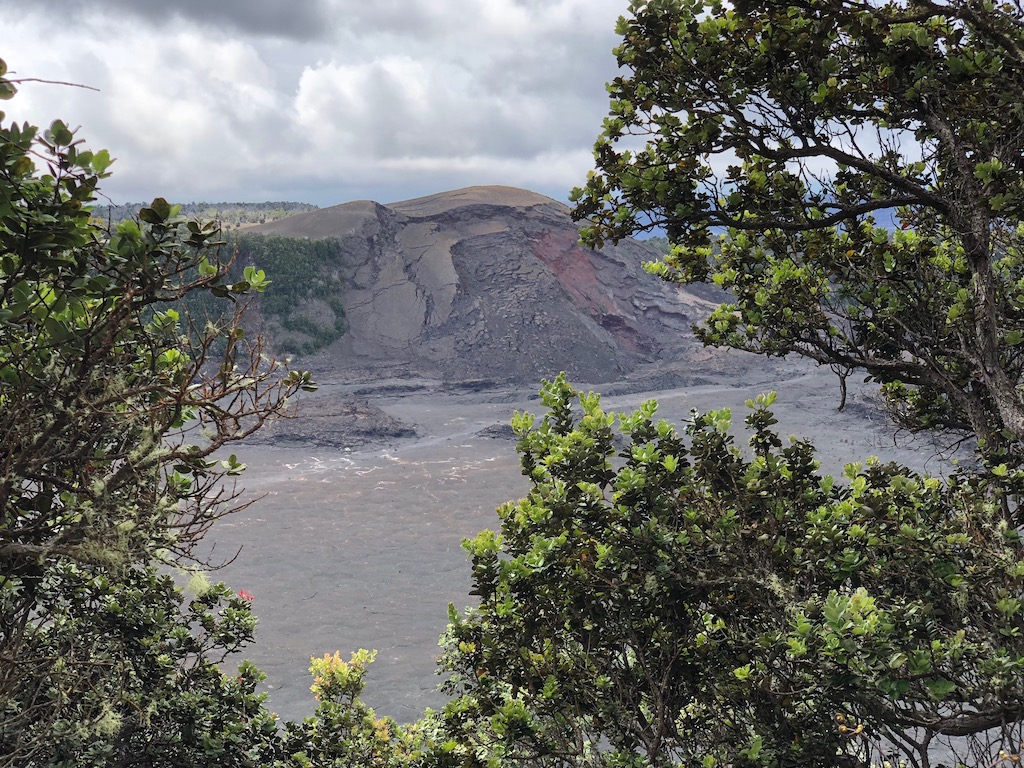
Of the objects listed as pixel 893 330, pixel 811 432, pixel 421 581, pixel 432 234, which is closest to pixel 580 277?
pixel 432 234

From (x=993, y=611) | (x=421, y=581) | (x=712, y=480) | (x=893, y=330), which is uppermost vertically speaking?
(x=893, y=330)

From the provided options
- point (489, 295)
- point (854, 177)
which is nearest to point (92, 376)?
point (854, 177)

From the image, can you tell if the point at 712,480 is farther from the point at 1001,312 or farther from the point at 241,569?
the point at 241,569

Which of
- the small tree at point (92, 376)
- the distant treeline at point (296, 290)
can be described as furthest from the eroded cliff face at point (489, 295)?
the small tree at point (92, 376)

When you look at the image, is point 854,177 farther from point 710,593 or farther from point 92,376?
point 92,376

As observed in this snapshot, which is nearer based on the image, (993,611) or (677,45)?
(993,611)

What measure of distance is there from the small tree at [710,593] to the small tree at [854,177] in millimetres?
1723

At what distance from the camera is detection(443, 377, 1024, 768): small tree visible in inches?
190

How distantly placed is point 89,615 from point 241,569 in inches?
858

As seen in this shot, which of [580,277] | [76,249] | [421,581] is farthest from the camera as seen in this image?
[580,277]

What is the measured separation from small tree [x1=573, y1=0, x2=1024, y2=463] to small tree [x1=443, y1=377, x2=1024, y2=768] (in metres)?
1.72

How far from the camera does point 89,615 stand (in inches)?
287

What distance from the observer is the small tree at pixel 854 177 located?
600cm

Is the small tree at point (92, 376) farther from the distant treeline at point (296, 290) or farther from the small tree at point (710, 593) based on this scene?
the distant treeline at point (296, 290)
